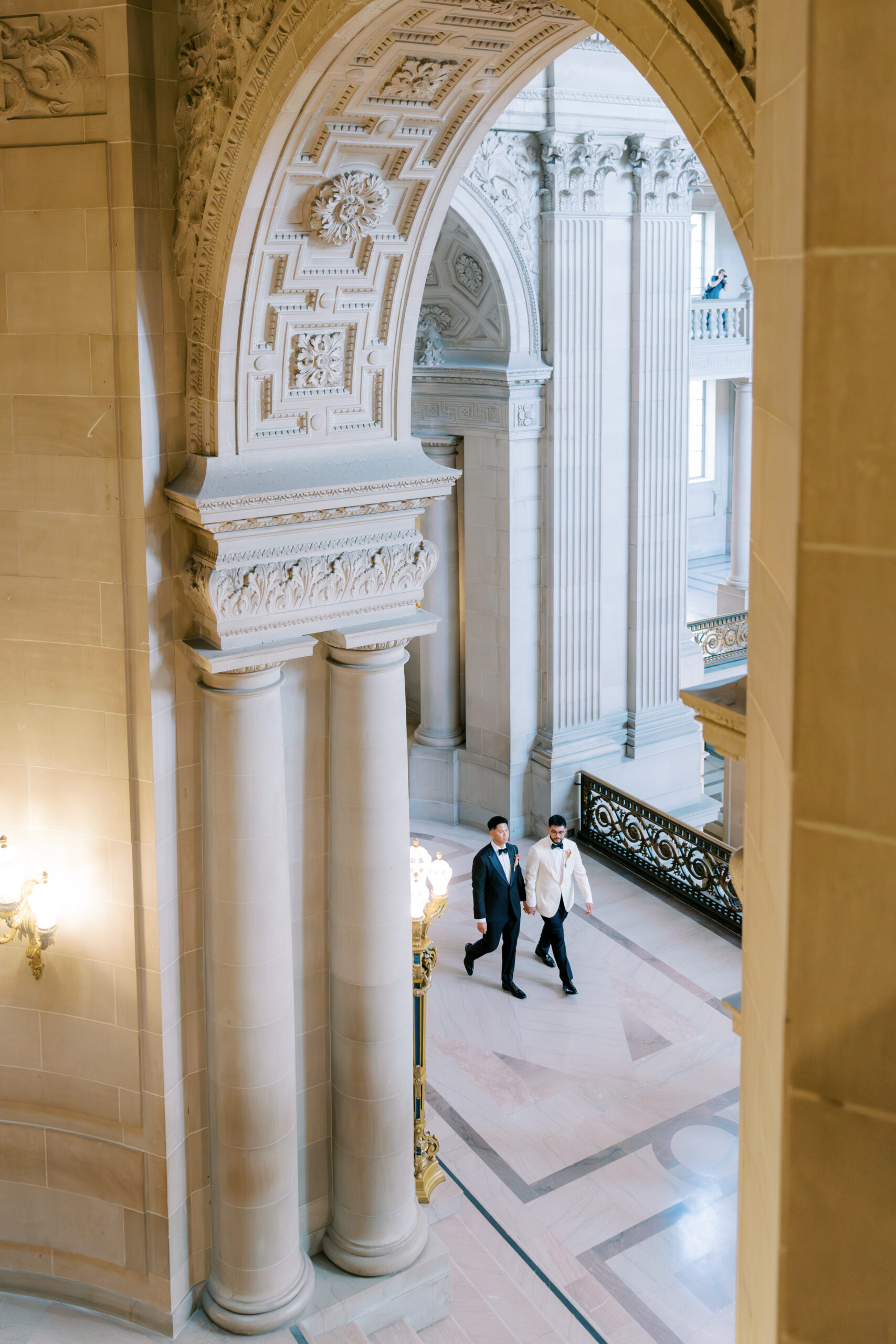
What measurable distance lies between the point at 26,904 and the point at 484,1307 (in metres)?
3.20

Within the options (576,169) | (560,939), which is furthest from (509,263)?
(560,939)

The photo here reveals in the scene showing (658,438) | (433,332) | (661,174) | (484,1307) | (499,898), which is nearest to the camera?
(484,1307)

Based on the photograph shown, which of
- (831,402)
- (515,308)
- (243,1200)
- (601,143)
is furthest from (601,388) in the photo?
(831,402)

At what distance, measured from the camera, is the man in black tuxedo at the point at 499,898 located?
9.58 metres

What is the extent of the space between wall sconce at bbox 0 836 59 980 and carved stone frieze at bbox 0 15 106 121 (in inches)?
127

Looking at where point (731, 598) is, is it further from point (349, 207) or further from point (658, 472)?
point (349, 207)

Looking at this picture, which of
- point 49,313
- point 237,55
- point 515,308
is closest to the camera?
point 237,55

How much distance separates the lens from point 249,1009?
5.93 meters

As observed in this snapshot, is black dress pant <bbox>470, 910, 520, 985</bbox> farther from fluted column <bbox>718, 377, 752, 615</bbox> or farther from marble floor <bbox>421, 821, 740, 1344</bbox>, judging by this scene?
fluted column <bbox>718, 377, 752, 615</bbox>

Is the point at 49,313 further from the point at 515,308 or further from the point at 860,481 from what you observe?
the point at 515,308

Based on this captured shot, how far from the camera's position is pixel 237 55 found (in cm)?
484

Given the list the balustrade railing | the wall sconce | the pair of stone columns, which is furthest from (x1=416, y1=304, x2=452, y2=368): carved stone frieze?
the wall sconce

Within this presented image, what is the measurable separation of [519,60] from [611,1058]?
21.8 ft

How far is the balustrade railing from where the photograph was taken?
58.4 ft
